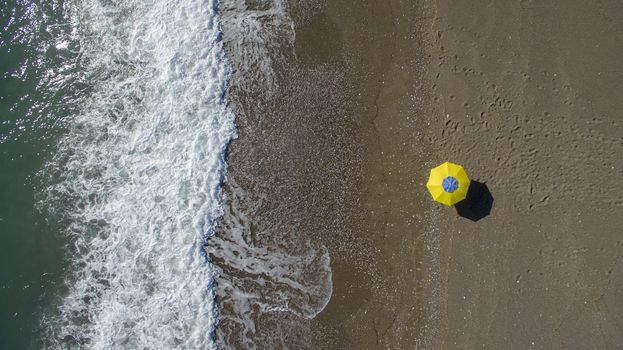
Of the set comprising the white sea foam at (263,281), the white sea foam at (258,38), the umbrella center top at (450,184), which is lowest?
the white sea foam at (263,281)

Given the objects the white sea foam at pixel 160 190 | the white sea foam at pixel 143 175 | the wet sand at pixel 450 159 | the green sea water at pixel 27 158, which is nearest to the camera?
the wet sand at pixel 450 159

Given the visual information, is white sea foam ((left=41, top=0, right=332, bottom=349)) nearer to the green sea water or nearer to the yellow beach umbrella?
the green sea water

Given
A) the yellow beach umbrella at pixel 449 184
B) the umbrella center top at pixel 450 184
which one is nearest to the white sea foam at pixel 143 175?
the yellow beach umbrella at pixel 449 184

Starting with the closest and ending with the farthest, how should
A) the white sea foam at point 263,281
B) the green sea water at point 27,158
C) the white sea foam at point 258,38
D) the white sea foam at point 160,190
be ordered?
the white sea foam at point 263,281 → the white sea foam at point 160,190 → the white sea foam at point 258,38 → the green sea water at point 27,158

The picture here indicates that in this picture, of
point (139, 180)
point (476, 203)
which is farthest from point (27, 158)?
point (476, 203)

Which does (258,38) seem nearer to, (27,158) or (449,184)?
(449,184)

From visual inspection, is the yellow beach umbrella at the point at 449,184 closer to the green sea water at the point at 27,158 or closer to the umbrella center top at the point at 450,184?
the umbrella center top at the point at 450,184

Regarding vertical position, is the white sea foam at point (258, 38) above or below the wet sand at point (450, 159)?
above

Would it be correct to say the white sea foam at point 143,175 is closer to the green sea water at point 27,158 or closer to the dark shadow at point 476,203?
the green sea water at point 27,158

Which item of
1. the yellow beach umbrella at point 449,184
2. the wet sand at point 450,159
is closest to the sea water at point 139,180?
the wet sand at point 450,159

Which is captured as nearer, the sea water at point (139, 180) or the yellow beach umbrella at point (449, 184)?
the yellow beach umbrella at point (449, 184)
